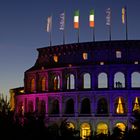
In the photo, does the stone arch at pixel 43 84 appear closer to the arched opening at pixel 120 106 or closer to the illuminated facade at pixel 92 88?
the illuminated facade at pixel 92 88

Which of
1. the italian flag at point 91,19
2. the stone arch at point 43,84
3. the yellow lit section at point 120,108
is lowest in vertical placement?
the yellow lit section at point 120,108

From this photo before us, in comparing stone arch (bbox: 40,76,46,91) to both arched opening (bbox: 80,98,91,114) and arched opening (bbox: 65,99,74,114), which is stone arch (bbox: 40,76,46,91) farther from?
arched opening (bbox: 80,98,91,114)

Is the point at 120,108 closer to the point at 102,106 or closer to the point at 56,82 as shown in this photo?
the point at 102,106

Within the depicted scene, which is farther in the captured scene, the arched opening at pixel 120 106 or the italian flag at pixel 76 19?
the italian flag at pixel 76 19

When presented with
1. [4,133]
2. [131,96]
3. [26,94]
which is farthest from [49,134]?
[26,94]

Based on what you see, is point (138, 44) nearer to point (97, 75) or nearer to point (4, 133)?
point (97, 75)

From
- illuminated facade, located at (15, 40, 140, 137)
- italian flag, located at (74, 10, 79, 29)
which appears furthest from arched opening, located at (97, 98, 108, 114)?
italian flag, located at (74, 10, 79, 29)

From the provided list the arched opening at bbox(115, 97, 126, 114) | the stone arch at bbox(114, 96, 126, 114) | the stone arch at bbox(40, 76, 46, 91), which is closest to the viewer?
the stone arch at bbox(114, 96, 126, 114)

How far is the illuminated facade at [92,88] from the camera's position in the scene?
229 ft

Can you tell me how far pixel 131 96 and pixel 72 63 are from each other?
11693mm

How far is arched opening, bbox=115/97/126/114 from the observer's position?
7100cm

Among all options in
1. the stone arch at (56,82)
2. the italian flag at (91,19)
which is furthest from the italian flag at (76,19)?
the stone arch at (56,82)

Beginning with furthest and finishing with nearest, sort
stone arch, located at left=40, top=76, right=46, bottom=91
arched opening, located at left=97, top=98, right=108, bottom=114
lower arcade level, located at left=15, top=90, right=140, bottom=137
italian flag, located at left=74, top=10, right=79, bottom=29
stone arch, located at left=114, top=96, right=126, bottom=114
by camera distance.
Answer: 1. stone arch, located at left=40, top=76, right=46, bottom=91
2. italian flag, located at left=74, top=10, right=79, bottom=29
3. arched opening, located at left=97, top=98, right=108, bottom=114
4. stone arch, located at left=114, top=96, right=126, bottom=114
5. lower arcade level, located at left=15, top=90, right=140, bottom=137

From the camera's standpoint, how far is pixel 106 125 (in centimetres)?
7056
